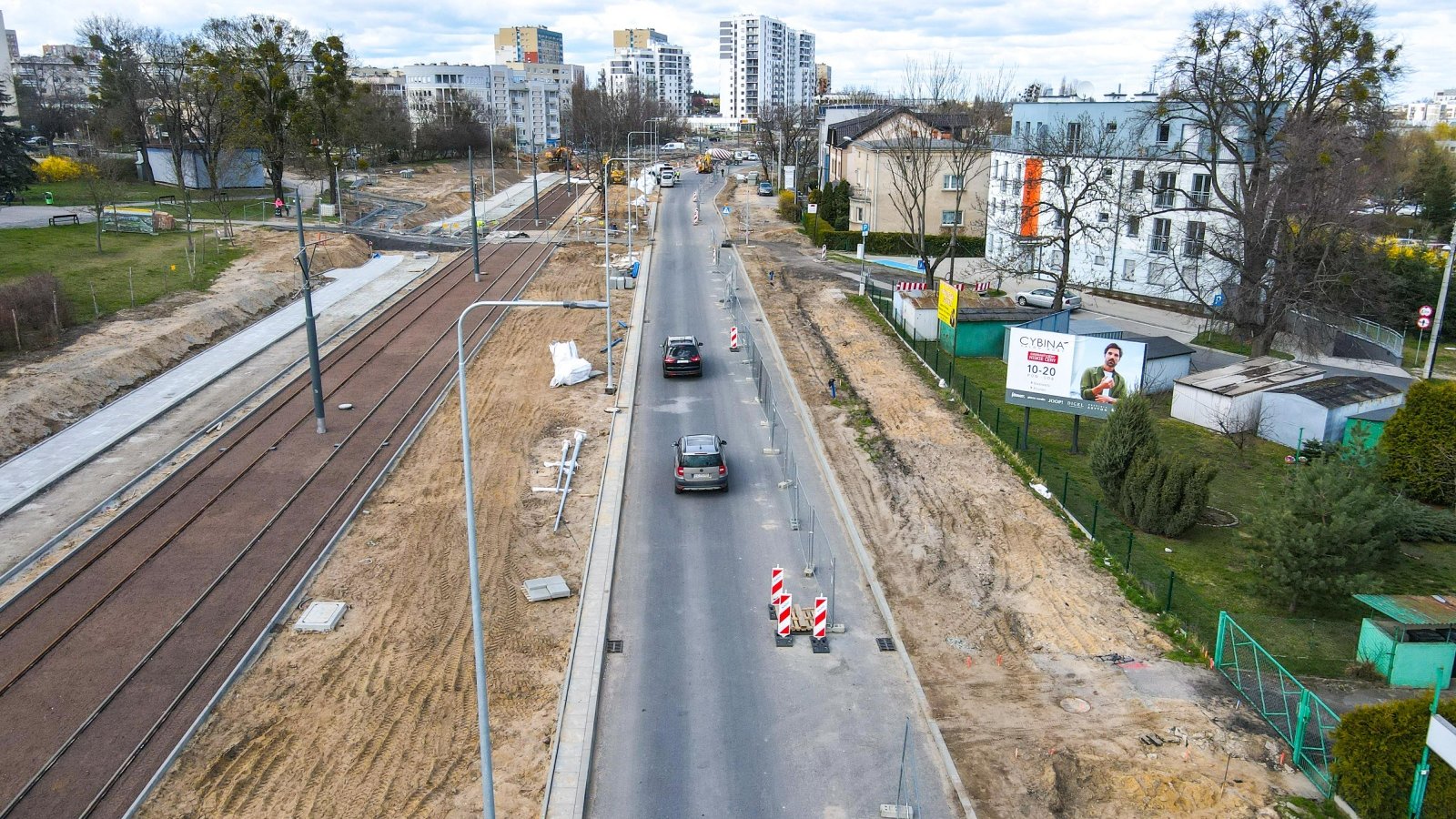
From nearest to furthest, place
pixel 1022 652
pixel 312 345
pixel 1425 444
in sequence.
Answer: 1. pixel 1022 652
2. pixel 1425 444
3. pixel 312 345

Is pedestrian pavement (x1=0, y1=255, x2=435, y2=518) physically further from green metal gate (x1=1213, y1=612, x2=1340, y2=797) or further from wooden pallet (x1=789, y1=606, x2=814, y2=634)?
green metal gate (x1=1213, y1=612, x2=1340, y2=797)

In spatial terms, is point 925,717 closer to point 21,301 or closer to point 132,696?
point 132,696

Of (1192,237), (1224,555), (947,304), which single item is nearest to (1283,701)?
(1224,555)

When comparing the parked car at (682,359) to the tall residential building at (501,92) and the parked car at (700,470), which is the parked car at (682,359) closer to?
the parked car at (700,470)

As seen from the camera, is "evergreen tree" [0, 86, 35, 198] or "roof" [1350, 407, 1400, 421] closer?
"roof" [1350, 407, 1400, 421]

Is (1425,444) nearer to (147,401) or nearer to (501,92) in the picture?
(147,401)

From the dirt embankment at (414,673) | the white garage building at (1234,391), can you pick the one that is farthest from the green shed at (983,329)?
the dirt embankment at (414,673)

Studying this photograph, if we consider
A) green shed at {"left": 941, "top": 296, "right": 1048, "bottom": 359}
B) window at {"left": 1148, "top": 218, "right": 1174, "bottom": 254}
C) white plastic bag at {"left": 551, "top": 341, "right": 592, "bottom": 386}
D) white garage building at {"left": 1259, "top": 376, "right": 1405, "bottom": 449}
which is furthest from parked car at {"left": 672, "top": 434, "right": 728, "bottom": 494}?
window at {"left": 1148, "top": 218, "right": 1174, "bottom": 254}
